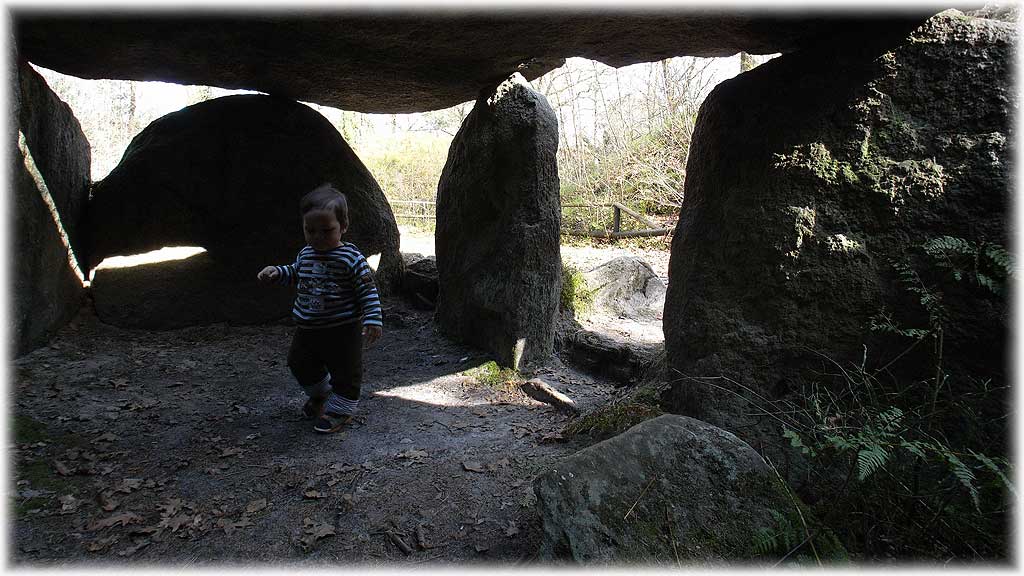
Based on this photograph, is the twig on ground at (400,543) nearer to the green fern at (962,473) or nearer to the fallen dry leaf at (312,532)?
the fallen dry leaf at (312,532)

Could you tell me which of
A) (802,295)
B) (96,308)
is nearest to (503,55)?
(802,295)

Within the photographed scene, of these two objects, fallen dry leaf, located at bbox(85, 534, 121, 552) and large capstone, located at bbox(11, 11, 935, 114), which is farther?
large capstone, located at bbox(11, 11, 935, 114)

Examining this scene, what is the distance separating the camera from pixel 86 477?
3119 millimetres

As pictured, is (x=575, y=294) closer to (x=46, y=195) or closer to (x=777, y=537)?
(x=777, y=537)

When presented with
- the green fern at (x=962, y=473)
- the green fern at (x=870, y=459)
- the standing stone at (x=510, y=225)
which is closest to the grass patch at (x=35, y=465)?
the standing stone at (x=510, y=225)

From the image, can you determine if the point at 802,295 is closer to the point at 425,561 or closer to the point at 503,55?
the point at 425,561

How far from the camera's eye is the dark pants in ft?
12.8

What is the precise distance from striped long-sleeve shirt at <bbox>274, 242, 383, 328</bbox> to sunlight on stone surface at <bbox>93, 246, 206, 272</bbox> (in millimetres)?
3329

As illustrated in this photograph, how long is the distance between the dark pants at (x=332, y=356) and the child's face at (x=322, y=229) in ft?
1.80

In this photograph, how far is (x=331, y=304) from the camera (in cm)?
382

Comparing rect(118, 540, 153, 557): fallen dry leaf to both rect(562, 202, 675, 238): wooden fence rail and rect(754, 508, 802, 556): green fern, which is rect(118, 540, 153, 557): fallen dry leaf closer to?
rect(754, 508, 802, 556): green fern

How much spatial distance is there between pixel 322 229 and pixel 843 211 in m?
3.02

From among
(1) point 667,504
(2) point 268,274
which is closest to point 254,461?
→ (2) point 268,274

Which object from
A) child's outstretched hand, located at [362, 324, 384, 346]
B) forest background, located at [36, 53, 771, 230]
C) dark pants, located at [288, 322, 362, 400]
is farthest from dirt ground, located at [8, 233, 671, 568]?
forest background, located at [36, 53, 771, 230]
